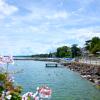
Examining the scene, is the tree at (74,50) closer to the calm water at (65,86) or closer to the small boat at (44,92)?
the calm water at (65,86)

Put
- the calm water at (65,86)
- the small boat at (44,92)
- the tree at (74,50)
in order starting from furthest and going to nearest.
A: the tree at (74,50) < the calm water at (65,86) < the small boat at (44,92)

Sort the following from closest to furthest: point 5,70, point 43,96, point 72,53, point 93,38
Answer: point 43,96 < point 5,70 < point 93,38 < point 72,53

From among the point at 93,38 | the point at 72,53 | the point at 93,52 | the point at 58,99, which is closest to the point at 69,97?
the point at 58,99

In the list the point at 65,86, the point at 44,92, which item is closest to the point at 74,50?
the point at 65,86

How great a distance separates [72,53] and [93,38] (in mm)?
38519

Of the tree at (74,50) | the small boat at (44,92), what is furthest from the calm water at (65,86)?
the tree at (74,50)

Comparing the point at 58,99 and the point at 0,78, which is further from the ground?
the point at 0,78

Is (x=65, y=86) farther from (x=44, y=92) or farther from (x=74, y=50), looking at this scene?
(x=74, y=50)

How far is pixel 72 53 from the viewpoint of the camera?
186250mm

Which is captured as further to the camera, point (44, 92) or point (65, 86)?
point (65, 86)

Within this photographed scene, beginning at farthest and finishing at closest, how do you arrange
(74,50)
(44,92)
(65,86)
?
(74,50) → (65,86) → (44,92)

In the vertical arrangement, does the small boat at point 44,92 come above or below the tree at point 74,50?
below

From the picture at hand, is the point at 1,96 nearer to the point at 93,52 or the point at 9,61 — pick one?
the point at 9,61

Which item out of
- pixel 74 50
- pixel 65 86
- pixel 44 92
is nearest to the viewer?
pixel 44 92
